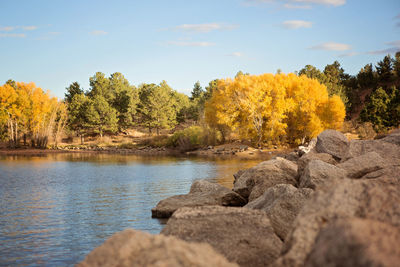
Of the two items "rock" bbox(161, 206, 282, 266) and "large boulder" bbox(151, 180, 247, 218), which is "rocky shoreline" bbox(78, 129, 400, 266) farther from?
"large boulder" bbox(151, 180, 247, 218)

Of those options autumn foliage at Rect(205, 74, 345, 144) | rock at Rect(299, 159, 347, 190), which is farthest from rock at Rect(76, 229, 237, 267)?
autumn foliage at Rect(205, 74, 345, 144)

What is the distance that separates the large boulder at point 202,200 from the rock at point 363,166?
11.4 feet

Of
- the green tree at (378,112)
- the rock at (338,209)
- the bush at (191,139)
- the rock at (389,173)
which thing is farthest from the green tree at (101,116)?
the rock at (338,209)

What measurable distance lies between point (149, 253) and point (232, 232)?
2462 mm

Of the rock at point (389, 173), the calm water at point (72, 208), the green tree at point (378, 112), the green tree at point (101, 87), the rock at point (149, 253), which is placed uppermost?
the green tree at point (101, 87)

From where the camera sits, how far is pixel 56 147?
6209cm

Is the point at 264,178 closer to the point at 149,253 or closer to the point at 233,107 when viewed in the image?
the point at 149,253

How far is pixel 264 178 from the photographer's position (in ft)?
41.2

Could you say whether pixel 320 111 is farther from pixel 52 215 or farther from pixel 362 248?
pixel 362 248

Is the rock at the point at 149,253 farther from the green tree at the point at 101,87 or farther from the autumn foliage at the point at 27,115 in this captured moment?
the green tree at the point at 101,87

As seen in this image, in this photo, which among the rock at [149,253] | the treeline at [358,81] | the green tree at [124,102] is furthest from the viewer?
the green tree at [124,102]

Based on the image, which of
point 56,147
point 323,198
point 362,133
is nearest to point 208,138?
point 362,133

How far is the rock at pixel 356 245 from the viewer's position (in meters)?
3.04

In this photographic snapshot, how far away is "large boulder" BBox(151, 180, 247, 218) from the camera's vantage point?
41.5 ft
